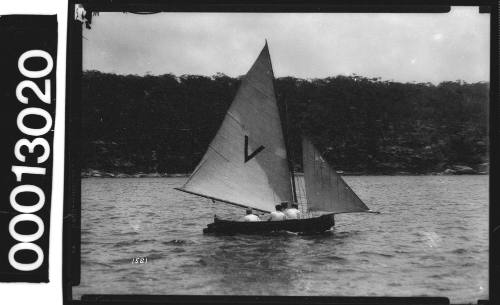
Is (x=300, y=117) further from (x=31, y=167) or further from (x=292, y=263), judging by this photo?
(x=31, y=167)

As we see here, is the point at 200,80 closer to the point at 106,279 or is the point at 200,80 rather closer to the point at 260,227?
the point at 106,279

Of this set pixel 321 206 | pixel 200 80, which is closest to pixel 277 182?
pixel 321 206

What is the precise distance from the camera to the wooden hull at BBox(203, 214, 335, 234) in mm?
22703

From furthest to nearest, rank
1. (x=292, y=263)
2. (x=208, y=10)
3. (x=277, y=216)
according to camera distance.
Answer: (x=277, y=216) → (x=292, y=263) → (x=208, y=10)

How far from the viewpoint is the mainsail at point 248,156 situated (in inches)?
925

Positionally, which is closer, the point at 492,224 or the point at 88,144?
the point at 492,224

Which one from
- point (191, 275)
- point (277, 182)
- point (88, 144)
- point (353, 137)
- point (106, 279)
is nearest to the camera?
point (106, 279)

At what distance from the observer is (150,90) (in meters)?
15.5

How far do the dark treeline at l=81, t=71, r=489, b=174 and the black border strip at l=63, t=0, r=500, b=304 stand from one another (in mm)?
721

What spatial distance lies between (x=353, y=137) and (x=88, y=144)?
15604mm

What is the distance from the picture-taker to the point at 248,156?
23.9 m

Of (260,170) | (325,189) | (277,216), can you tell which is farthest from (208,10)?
(260,170)

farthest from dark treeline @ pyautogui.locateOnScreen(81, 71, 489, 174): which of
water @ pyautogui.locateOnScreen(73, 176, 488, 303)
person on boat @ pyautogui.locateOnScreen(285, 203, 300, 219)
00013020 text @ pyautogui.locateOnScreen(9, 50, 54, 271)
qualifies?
person on boat @ pyautogui.locateOnScreen(285, 203, 300, 219)

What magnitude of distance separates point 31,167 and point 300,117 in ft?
47.6
